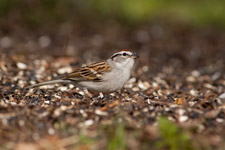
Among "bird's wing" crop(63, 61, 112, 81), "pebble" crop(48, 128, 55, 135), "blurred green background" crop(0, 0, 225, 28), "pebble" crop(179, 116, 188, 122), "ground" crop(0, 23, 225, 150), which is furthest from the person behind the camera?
"blurred green background" crop(0, 0, 225, 28)

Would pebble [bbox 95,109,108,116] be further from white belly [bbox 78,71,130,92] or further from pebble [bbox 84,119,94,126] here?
white belly [bbox 78,71,130,92]

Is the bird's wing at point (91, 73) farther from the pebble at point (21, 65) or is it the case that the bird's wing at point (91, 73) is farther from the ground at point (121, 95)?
the pebble at point (21, 65)

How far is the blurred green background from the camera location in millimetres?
10617

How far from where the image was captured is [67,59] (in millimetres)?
8172

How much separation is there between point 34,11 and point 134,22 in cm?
253

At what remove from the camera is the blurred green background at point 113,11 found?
1062cm

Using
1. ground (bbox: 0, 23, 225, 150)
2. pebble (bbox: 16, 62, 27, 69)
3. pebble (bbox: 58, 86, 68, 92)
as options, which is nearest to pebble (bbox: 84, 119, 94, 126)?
ground (bbox: 0, 23, 225, 150)

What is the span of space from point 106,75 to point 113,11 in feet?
19.0

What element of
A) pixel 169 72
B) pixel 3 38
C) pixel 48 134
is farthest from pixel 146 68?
pixel 48 134

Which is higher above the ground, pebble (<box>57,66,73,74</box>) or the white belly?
pebble (<box>57,66,73,74</box>)

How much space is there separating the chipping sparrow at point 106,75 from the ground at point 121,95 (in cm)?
18

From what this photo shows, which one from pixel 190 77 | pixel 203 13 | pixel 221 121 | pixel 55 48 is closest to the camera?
pixel 221 121

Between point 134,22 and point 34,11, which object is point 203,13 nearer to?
point 134,22

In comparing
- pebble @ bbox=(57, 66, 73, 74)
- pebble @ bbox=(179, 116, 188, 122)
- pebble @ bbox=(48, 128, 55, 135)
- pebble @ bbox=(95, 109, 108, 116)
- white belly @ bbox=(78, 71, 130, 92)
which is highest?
pebble @ bbox=(57, 66, 73, 74)
